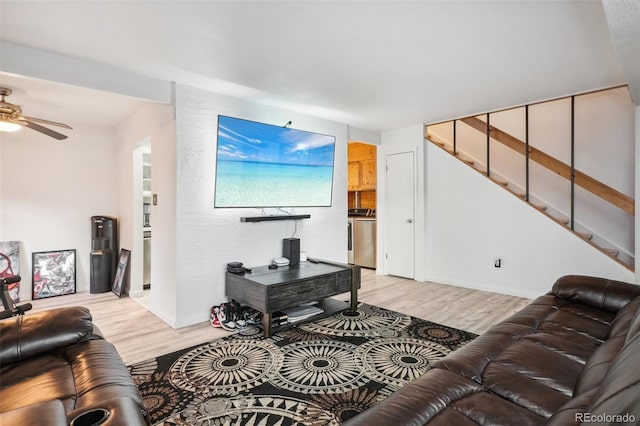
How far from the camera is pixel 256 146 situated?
11.7 ft

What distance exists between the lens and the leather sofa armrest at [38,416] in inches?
36.0

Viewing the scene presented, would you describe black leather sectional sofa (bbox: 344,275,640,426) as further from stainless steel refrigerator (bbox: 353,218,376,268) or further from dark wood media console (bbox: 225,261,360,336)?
stainless steel refrigerator (bbox: 353,218,376,268)

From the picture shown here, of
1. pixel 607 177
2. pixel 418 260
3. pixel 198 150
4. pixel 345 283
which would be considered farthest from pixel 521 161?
pixel 198 150

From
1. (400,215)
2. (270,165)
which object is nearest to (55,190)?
(270,165)

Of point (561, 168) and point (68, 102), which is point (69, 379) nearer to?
point (68, 102)

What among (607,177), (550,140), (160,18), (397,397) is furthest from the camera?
(550,140)

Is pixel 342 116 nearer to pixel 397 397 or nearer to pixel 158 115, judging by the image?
pixel 158 115

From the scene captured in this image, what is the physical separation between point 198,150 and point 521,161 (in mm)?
4569

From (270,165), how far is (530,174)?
12.7 ft

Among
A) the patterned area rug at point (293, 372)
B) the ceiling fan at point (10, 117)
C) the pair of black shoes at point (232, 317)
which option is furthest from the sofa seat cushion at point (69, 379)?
the ceiling fan at point (10, 117)

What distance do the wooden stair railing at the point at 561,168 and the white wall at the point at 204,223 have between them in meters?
3.31

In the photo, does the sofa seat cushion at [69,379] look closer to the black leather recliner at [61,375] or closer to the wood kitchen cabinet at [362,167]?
the black leather recliner at [61,375]

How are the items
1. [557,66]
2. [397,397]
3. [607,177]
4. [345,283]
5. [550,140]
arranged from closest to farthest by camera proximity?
[397,397] < [557,66] < [345,283] < [607,177] < [550,140]

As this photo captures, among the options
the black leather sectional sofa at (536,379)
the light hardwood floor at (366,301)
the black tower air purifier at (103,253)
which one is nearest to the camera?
the black leather sectional sofa at (536,379)
